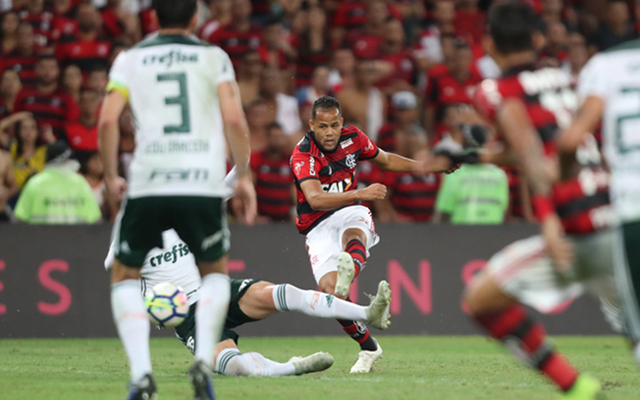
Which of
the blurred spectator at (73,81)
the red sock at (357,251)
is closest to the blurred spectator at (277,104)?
the blurred spectator at (73,81)

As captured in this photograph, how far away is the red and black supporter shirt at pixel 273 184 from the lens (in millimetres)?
12398

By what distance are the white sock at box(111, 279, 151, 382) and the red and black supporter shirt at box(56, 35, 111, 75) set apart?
841cm

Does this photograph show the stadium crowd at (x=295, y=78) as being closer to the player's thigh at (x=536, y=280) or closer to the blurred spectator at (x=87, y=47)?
the blurred spectator at (x=87, y=47)

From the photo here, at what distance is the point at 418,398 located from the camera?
6008 millimetres

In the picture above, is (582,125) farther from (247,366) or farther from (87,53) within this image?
(87,53)

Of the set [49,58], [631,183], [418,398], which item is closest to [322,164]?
[418,398]

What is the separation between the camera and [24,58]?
1338 cm

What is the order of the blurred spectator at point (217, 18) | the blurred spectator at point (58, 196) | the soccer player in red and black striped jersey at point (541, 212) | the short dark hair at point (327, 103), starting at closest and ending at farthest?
the soccer player in red and black striped jersey at point (541, 212) < the short dark hair at point (327, 103) < the blurred spectator at point (58, 196) < the blurred spectator at point (217, 18)

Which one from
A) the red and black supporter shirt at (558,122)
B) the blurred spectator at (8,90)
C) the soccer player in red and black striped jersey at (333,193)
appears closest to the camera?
the red and black supporter shirt at (558,122)

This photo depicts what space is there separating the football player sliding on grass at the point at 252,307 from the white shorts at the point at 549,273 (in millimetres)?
2662

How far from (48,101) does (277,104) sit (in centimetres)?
305

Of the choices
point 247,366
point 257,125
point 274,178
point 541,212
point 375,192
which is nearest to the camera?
point 541,212

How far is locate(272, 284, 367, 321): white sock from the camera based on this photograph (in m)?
7.46

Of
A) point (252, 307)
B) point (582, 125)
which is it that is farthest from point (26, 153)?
point (582, 125)
